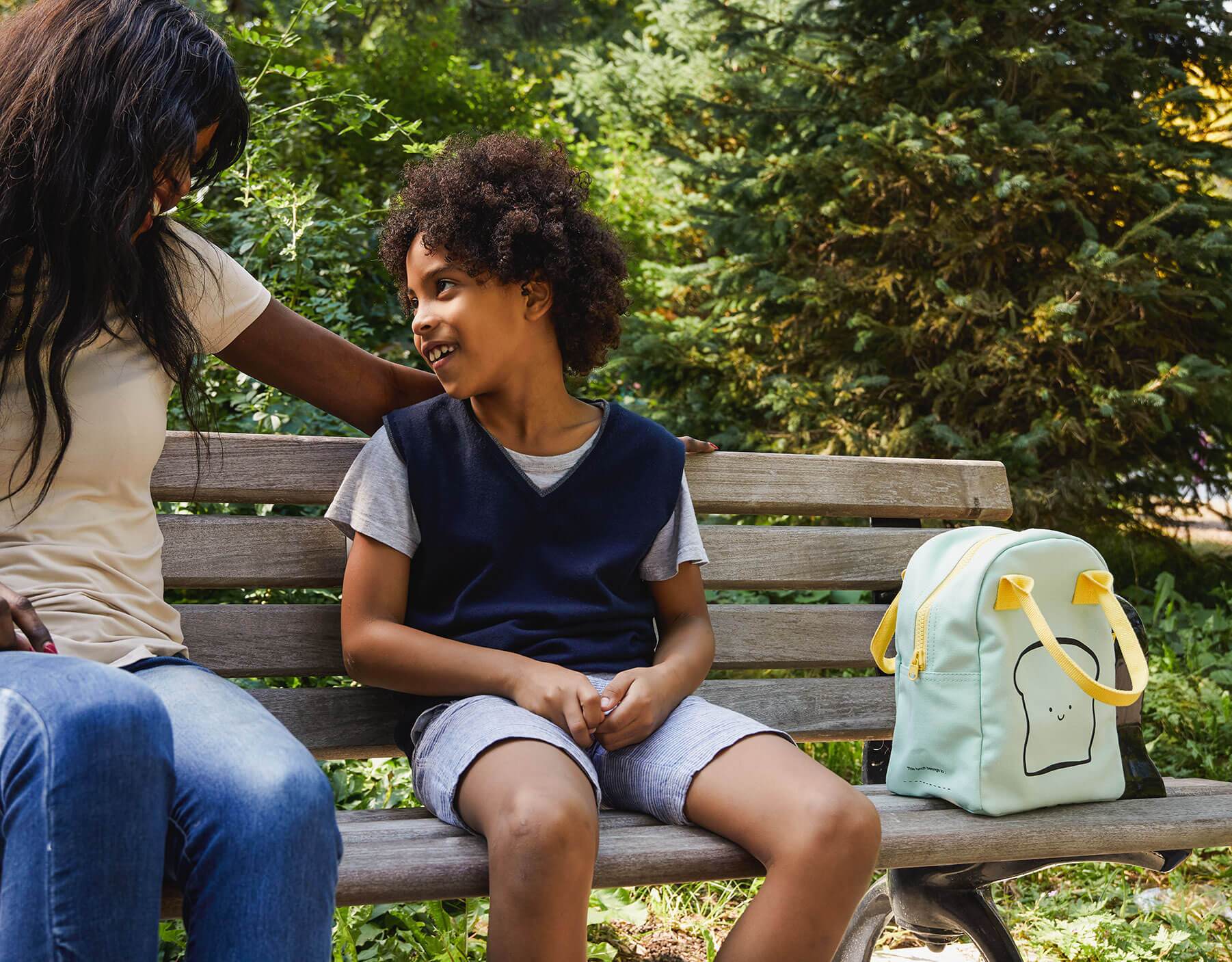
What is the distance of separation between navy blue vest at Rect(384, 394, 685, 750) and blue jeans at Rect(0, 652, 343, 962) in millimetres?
572

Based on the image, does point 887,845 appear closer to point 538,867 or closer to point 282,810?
point 538,867

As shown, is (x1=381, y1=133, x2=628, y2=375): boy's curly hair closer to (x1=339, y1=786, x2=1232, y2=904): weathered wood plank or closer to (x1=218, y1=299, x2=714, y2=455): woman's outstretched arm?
(x1=218, y1=299, x2=714, y2=455): woman's outstretched arm

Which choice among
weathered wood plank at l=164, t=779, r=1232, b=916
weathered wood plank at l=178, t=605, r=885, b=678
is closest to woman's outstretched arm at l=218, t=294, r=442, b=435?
weathered wood plank at l=178, t=605, r=885, b=678

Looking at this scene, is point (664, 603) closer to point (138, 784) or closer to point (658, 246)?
point (138, 784)

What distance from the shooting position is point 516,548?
196 centimetres

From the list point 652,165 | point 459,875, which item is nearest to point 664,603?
point 459,875

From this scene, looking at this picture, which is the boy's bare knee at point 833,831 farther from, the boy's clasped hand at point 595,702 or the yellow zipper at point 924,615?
the yellow zipper at point 924,615

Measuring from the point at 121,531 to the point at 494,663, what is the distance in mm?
586

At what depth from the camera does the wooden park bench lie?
165 centimetres

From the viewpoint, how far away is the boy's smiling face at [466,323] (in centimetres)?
196

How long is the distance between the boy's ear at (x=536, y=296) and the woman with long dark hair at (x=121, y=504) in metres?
0.25

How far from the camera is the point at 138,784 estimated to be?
126 centimetres

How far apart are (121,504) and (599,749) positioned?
825 millimetres

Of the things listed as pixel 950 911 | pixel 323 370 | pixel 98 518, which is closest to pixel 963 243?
pixel 950 911
